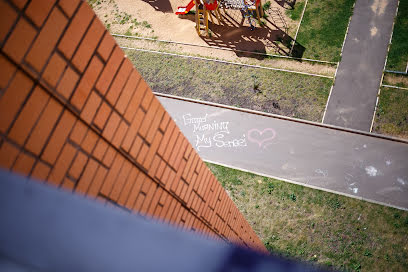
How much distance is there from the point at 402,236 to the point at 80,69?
1237cm

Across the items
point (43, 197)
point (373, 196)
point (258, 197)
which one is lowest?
point (43, 197)

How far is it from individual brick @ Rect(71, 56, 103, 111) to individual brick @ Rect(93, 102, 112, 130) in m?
0.19

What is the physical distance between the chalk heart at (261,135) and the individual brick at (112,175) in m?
11.7

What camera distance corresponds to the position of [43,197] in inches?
52.6

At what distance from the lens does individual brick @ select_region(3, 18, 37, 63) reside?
5.59 ft

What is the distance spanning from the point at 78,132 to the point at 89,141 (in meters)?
0.15

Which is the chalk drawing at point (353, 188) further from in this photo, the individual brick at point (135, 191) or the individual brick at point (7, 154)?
the individual brick at point (7, 154)

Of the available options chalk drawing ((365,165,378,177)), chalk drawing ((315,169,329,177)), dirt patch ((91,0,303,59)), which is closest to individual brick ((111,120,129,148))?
chalk drawing ((315,169,329,177))

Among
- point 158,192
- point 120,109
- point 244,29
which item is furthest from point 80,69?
point 244,29

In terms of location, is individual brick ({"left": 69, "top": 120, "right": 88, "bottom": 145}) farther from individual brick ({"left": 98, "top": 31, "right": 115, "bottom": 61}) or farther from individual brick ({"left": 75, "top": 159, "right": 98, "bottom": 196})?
individual brick ({"left": 98, "top": 31, "right": 115, "bottom": 61})

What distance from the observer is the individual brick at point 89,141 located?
2369mm

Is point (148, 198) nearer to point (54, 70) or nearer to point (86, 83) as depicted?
point (86, 83)

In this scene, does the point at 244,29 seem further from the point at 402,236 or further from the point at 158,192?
the point at 158,192

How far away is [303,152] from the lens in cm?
1342
